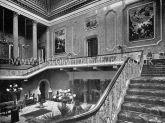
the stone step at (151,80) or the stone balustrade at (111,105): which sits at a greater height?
the stone step at (151,80)

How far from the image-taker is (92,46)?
13.7 meters

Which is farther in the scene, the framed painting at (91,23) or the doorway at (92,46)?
the doorway at (92,46)

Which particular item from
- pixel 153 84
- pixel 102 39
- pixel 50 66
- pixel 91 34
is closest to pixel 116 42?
pixel 102 39

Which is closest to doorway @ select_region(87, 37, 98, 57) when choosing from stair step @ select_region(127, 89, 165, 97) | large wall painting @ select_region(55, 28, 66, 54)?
large wall painting @ select_region(55, 28, 66, 54)

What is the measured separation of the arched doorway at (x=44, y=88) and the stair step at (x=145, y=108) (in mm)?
13042

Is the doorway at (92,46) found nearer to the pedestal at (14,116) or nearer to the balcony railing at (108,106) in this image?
the pedestal at (14,116)

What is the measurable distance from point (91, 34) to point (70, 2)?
4627 mm

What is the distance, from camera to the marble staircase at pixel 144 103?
3004 mm

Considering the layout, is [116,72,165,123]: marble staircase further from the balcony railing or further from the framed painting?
the framed painting

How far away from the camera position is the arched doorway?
50.1 ft

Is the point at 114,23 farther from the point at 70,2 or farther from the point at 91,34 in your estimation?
the point at 70,2

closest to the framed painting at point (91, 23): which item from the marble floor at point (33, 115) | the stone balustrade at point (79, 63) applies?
the stone balustrade at point (79, 63)

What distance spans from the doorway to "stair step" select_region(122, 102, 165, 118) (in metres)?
10.0

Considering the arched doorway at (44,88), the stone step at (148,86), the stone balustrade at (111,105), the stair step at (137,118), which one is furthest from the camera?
the arched doorway at (44,88)
